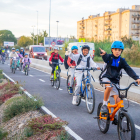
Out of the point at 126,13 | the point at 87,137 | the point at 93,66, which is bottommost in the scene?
the point at 87,137

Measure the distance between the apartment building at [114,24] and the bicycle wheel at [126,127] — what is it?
82.0 m

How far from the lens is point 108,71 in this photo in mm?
5051

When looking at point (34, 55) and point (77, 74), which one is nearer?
point (77, 74)

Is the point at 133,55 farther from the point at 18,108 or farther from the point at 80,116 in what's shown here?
the point at 18,108

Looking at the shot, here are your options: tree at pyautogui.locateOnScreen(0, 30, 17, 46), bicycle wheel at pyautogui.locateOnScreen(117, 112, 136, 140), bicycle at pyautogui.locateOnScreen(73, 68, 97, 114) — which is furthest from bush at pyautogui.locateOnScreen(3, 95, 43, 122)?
tree at pyautogui.locateOnScreen(0, 30, 17, 46)

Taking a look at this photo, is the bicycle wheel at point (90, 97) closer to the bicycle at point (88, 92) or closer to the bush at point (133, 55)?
the bicycle at point (88, 92)

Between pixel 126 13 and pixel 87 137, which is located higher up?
pixel 126 13

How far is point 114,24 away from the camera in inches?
4439

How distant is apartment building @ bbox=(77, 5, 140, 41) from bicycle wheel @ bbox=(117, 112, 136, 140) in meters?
82.0

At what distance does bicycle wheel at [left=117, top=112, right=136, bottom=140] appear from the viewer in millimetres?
4160

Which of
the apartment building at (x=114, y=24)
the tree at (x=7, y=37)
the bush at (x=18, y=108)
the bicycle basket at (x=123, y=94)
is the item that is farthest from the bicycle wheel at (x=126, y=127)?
the tree at (x=7, y=37)

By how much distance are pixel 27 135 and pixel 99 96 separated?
5401mm

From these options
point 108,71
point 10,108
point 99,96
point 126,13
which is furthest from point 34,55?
point 126,13

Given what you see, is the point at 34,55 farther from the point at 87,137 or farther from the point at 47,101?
the point at 87,137
